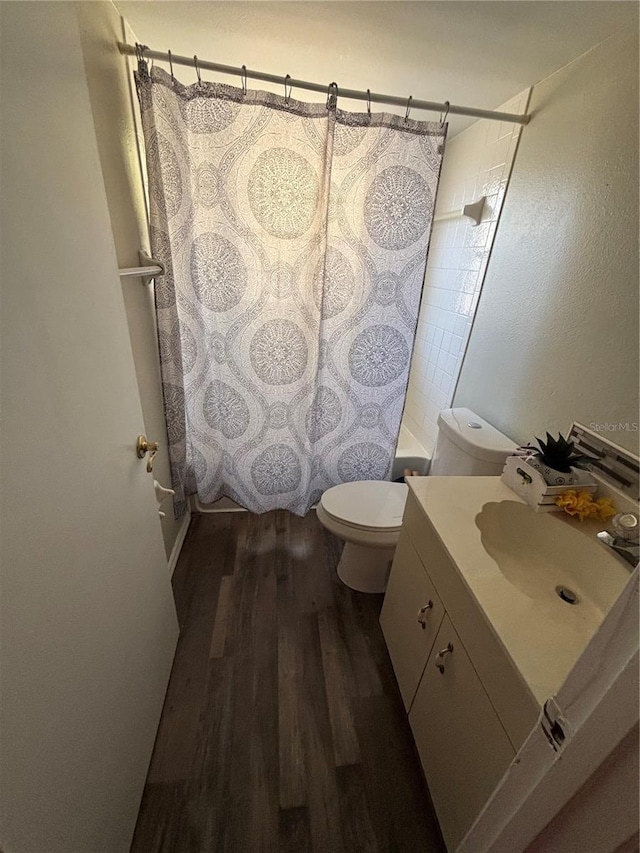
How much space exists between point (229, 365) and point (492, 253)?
131cm

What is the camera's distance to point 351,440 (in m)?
1.87

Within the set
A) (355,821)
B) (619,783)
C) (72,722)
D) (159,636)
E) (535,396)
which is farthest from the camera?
(535,396)

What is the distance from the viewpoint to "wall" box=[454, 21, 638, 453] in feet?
3.16

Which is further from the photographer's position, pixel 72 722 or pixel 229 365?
pixel 229 365

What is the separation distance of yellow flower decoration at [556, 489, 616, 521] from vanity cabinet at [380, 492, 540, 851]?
376 millimetres

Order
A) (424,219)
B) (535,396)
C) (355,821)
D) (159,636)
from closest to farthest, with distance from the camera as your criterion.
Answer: (355,821) < (159,636) < (535,396) < (424,219)

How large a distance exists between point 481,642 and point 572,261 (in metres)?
1.19

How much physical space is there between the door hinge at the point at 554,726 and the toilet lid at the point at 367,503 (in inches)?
39.9

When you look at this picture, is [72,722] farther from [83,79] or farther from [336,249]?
[336,249]

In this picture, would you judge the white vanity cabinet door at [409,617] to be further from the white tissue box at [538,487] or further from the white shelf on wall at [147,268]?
the white shelf on wall at [147,268]

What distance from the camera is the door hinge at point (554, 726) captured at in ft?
1.30

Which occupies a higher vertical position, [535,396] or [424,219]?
[424,219]

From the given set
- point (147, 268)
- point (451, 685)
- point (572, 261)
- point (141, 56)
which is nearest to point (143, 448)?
point (147, 268)

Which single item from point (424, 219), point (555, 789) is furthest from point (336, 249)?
point (555, 789)
